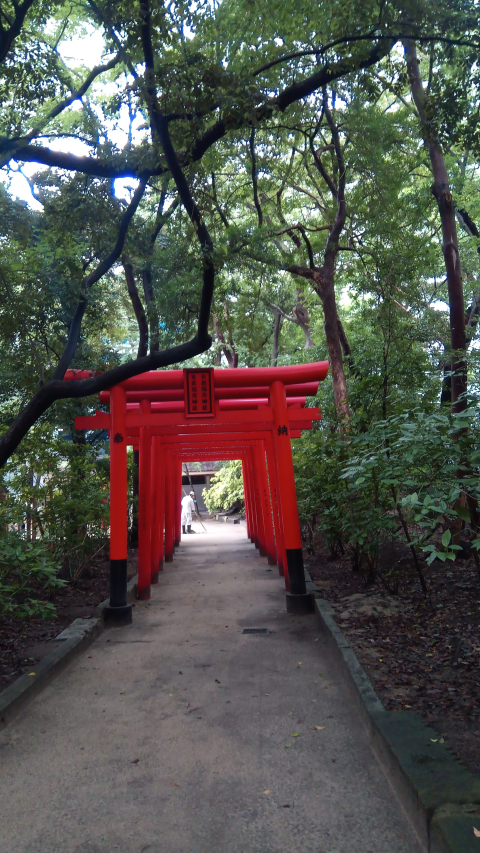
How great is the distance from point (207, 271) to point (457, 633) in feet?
12.4

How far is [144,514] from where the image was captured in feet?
27.0

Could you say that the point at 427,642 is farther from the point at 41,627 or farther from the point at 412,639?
the point at 41,627

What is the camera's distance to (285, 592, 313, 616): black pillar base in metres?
7.13

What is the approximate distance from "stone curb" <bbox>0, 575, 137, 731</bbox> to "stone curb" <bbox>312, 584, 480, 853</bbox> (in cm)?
242

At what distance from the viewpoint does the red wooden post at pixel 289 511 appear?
718cm

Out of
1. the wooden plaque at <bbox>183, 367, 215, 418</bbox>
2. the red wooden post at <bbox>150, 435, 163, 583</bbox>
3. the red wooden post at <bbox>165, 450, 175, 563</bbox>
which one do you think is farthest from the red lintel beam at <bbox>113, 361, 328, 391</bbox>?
the red wooden post at <bbox>165, 450, 175, 563</bbox>

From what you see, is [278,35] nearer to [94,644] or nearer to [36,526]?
[36,526]

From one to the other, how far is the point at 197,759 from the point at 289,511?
418cm

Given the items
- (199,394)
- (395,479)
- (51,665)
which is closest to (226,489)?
(199,394)

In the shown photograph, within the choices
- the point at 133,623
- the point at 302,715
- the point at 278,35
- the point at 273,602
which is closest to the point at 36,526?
the point at 133,623

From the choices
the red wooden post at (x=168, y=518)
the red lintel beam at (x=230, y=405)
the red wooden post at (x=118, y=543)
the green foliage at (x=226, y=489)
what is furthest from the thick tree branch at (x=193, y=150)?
the green foliage at (x=226, y=489)

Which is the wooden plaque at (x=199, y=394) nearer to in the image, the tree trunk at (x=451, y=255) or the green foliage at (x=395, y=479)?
the green foliage at (x=395, y=479)

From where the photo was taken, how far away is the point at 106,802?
9.66 ft

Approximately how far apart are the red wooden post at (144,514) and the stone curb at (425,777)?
15.8 feet
